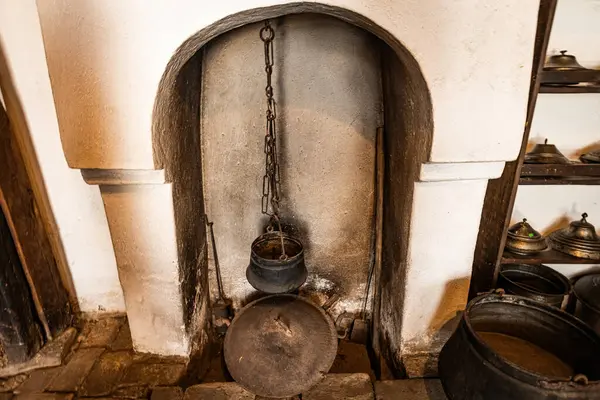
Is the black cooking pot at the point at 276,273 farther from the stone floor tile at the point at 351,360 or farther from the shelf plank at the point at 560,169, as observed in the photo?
the shelf plank at the point at 560,169

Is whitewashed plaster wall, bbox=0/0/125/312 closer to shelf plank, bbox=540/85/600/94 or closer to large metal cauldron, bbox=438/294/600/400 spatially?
large metal cauldron, bbox=438/294/600/400

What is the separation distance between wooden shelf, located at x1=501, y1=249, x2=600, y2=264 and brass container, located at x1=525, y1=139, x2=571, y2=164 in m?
0.51

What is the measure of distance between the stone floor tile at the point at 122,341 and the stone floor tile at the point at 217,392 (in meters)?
0.60

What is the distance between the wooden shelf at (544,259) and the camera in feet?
6.41

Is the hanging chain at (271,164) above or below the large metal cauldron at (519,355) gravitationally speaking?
above

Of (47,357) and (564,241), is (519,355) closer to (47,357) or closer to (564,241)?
(564,241)

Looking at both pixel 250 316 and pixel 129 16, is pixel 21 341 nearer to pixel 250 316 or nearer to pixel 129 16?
pixel 250 316

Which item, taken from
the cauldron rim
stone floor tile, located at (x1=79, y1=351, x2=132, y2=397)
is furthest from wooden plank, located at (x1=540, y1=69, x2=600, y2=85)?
stone floor tile, located at (x1=79, y1=351, x2=132, y2=397)

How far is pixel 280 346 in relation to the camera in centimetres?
197

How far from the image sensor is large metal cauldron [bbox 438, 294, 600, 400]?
1.28m

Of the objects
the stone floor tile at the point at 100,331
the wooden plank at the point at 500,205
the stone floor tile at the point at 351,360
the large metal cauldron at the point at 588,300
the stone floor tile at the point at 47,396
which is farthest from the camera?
the stone floor tile at the point at 351,360

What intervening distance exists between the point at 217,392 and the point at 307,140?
1410mm

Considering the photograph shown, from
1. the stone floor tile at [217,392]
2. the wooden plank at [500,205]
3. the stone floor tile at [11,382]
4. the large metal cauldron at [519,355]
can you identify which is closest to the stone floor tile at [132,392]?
the stone floor tile at [217,392]

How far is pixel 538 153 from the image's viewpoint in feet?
6.40
